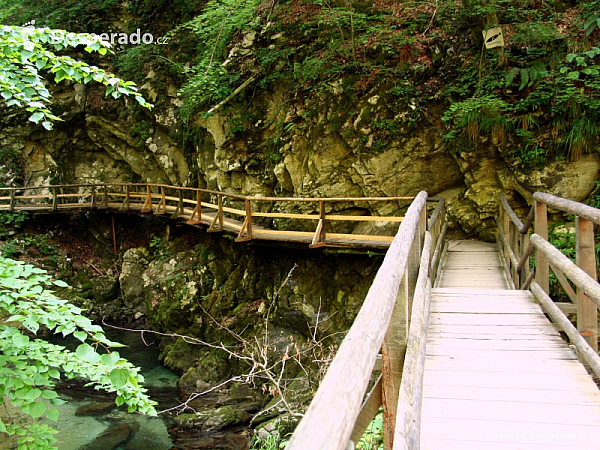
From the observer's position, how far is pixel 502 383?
2.59 meters

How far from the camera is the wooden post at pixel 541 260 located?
4.04 meters

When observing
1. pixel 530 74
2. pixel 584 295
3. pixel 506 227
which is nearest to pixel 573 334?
pixel 584 295

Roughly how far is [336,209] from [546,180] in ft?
13.3

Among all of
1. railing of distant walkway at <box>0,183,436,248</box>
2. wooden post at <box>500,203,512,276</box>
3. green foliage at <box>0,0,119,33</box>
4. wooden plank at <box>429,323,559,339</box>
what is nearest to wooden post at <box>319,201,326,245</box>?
railing of distant walkway at <box>0,183,436,248</box>

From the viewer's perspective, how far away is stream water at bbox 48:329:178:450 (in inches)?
293

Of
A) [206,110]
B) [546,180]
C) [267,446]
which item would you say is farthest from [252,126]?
[267,446]

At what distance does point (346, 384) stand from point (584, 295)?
2.63m

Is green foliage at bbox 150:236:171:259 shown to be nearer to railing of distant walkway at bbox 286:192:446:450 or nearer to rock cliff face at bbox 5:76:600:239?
rock cliff face at bbox 5:76:600:239

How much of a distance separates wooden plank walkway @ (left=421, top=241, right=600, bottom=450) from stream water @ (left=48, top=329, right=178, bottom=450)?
5.97m

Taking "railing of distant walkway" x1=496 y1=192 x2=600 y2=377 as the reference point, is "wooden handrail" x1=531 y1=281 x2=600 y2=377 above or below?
below

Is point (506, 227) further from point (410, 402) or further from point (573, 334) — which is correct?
point (410, 402)

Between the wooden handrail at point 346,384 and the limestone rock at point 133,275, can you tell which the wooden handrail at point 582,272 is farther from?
the limestone rock at point 133,275

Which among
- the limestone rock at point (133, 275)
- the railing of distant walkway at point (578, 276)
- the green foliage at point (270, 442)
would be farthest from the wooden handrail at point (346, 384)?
the limestone rock at point (133, 275)

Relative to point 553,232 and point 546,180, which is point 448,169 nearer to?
point 546,180
